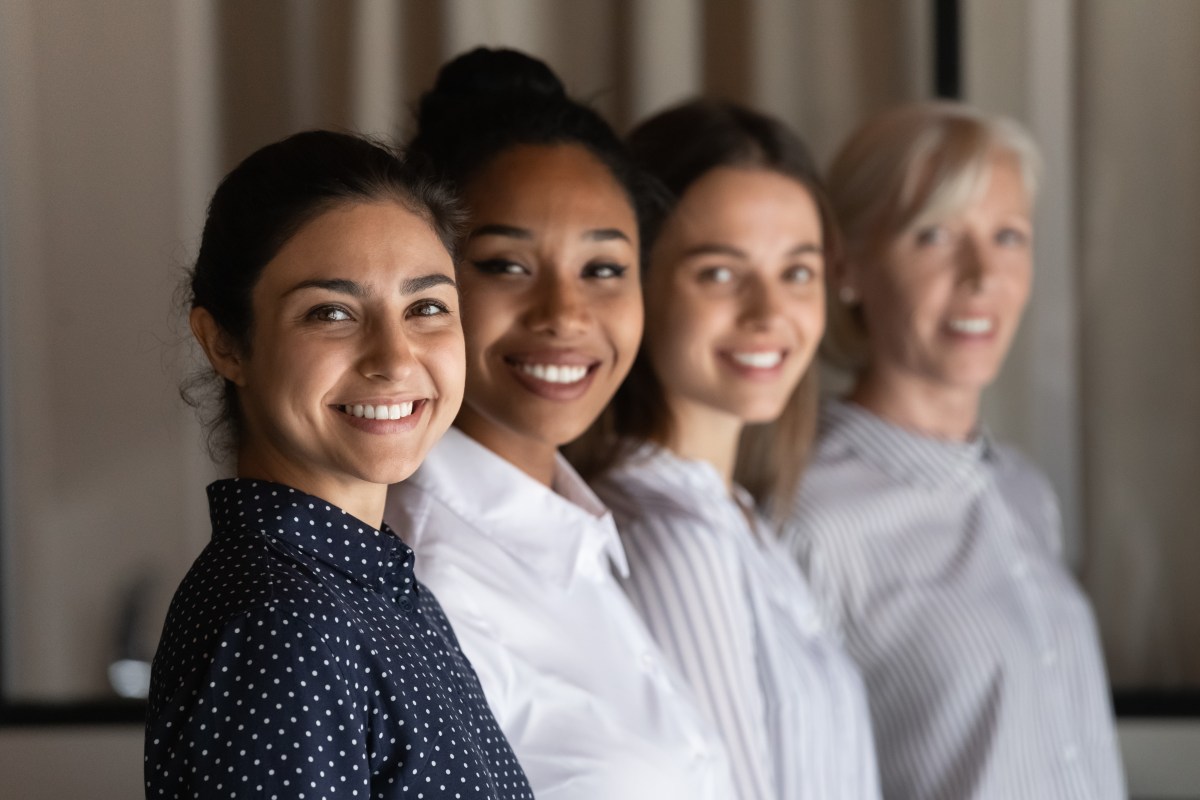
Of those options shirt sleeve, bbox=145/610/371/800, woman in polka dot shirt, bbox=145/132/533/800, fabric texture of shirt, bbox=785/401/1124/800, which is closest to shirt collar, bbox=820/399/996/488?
fabric texture of shirt, bbox=785/401/1124/800

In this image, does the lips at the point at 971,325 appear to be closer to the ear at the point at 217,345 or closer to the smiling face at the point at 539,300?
the smiling face at the point at 539,300

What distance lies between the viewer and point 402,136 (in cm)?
183

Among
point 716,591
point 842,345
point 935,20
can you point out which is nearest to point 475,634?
point 716,591

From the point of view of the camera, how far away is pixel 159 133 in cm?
226

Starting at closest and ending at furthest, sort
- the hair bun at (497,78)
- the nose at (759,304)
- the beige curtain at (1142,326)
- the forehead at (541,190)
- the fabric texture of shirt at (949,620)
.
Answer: the forehead at (541,190), the hair bun at (497,78), the nose at (759,304), the fabric texture of shirt at (949,620), the beige curtain at (1142,326)

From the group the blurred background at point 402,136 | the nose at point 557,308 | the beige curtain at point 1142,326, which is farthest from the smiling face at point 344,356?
the beige curtain at point 1142,326

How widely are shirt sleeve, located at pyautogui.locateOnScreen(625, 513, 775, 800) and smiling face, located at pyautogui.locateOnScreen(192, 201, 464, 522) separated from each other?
558mm

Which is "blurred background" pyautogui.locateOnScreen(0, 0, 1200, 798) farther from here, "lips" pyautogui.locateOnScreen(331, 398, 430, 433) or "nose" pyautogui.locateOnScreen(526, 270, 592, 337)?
"lips" pyautogui.locateOnScreen(331, 398, 430, 433)

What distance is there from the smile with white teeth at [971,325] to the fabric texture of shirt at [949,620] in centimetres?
19

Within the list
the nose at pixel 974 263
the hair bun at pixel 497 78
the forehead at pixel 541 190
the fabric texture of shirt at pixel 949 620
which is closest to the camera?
the forehead at pixel 541 190

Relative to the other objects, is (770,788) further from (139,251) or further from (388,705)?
(139,251)

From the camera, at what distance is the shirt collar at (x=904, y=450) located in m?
2.17

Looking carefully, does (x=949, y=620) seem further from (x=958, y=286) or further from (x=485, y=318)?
(x=485, y=318)

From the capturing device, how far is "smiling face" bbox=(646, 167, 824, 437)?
180 centimetres
